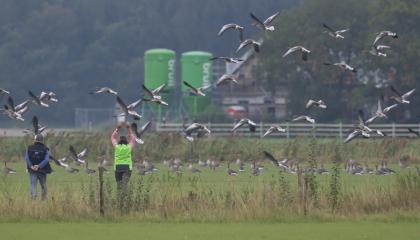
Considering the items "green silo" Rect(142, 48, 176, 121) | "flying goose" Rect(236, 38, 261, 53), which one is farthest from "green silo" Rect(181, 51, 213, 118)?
"flying goose" Rect(236, 38, 261, 53)

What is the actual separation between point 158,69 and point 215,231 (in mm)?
85736

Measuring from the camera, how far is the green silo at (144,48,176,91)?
372 ft

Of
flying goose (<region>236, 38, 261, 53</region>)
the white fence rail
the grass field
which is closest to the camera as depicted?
the grass field

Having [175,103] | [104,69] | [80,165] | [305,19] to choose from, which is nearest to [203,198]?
[80,165]

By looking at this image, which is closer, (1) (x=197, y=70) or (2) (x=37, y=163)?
(2) (x=37, y=163)

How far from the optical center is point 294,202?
104 feet

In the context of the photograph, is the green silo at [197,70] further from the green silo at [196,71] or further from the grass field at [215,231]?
the grass field at [215,231]

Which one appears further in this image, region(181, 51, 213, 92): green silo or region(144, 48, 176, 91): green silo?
region(181, 51, 213, 92): green silo

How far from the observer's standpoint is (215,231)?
94.5 feet

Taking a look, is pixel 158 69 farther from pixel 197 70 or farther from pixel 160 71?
pixel 197 70

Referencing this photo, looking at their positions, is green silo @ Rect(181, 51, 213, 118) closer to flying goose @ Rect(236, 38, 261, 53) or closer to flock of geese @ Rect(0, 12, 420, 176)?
flock of geese @ Rect(0, 12, 420, 176)

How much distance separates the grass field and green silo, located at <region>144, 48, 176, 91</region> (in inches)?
3248

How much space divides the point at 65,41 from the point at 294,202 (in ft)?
375

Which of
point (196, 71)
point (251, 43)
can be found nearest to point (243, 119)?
point (251, 43)
